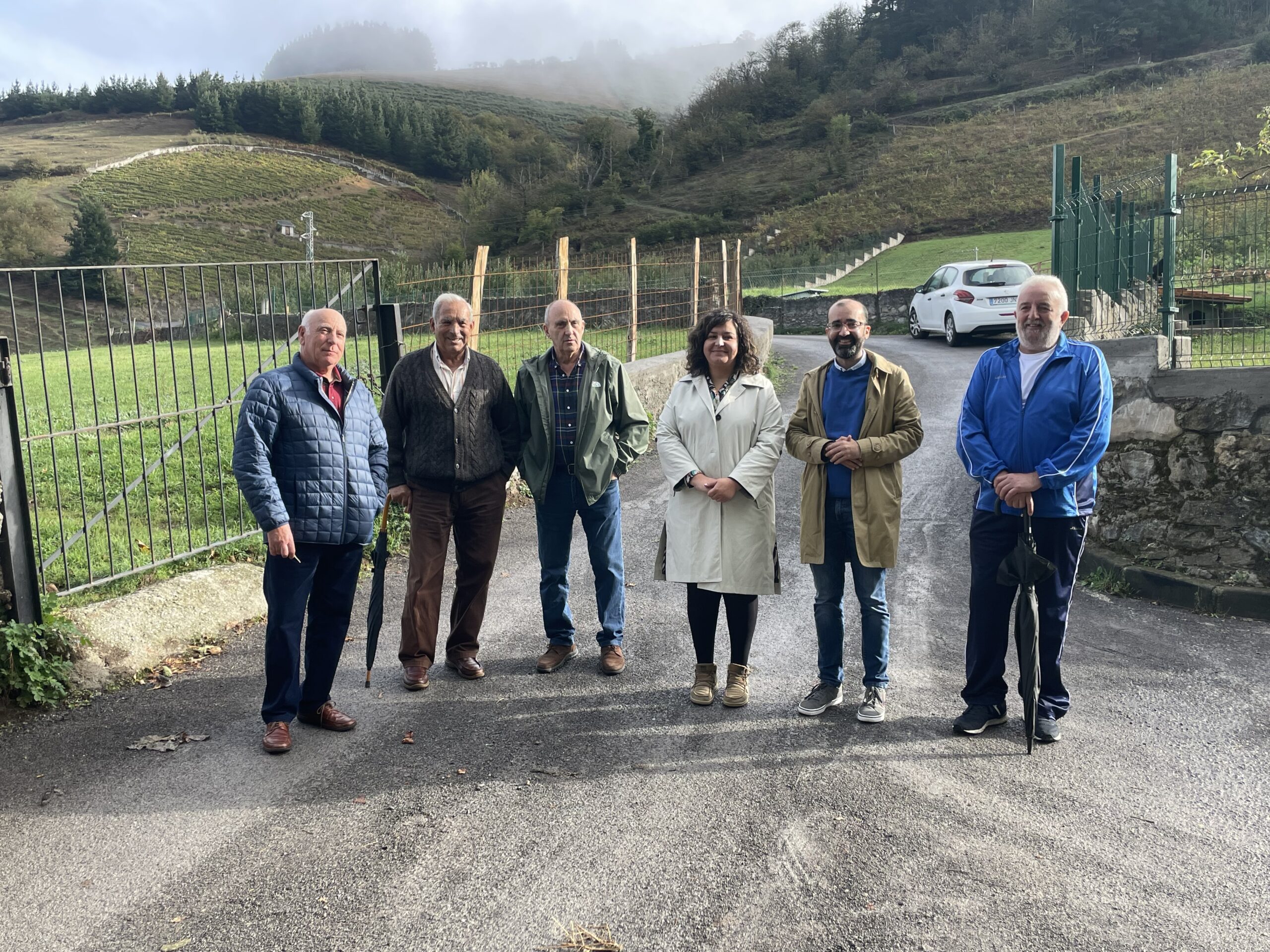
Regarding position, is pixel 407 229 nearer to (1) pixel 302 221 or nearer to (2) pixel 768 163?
(1) pixel 302 221

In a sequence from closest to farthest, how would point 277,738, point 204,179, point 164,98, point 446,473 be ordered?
point 277,738, point 446,473, point 204,179, point 164,98

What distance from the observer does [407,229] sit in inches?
3585

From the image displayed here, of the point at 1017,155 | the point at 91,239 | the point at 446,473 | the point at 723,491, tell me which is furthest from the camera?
the point at 91,239

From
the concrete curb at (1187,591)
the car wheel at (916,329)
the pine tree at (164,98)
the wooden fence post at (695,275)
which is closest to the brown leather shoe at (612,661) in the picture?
the concrete curb at (1187,591)

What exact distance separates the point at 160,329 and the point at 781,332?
21710 millimetres

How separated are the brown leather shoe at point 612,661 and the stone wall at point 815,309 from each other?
20.2 meters

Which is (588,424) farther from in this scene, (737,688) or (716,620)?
(737,688)

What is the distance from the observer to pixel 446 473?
A: 5.17 m

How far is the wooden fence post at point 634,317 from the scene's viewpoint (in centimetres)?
1238

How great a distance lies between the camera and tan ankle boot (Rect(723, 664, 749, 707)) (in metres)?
4.84

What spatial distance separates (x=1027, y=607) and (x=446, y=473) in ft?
9.12

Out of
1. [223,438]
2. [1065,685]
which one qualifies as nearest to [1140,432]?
[1065,685]

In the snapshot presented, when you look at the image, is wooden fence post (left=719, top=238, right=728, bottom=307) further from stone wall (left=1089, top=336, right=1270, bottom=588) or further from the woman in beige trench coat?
the woman in beige trench coat

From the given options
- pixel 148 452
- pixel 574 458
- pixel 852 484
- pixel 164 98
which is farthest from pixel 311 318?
pixel 164 98
